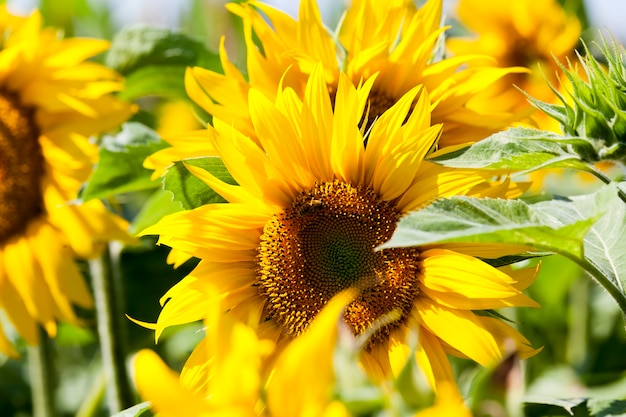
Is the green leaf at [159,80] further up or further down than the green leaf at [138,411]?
further up

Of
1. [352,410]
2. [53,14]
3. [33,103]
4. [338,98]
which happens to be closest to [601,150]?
[338,98]

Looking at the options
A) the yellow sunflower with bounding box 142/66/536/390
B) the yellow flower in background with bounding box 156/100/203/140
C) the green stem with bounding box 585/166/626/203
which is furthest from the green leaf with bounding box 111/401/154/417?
the yellow flower in background with bounding box 156/100/203/140

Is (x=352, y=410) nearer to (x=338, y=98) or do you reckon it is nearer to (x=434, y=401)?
(x=434, y=401)

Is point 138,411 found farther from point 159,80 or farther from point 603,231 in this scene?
point 159,80

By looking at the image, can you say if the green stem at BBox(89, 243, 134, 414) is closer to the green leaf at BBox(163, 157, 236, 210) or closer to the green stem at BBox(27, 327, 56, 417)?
the green stem at BBox(27, 327, 56, 417)

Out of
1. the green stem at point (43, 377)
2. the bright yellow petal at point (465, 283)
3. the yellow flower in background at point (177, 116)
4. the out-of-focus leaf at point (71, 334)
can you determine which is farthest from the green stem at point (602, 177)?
the yellow flower in background at point (177, 116)

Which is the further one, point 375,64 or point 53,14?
point 53,14

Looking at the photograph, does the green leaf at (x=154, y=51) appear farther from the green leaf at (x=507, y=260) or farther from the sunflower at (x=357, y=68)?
the green leaf at (x=507, y=260)
